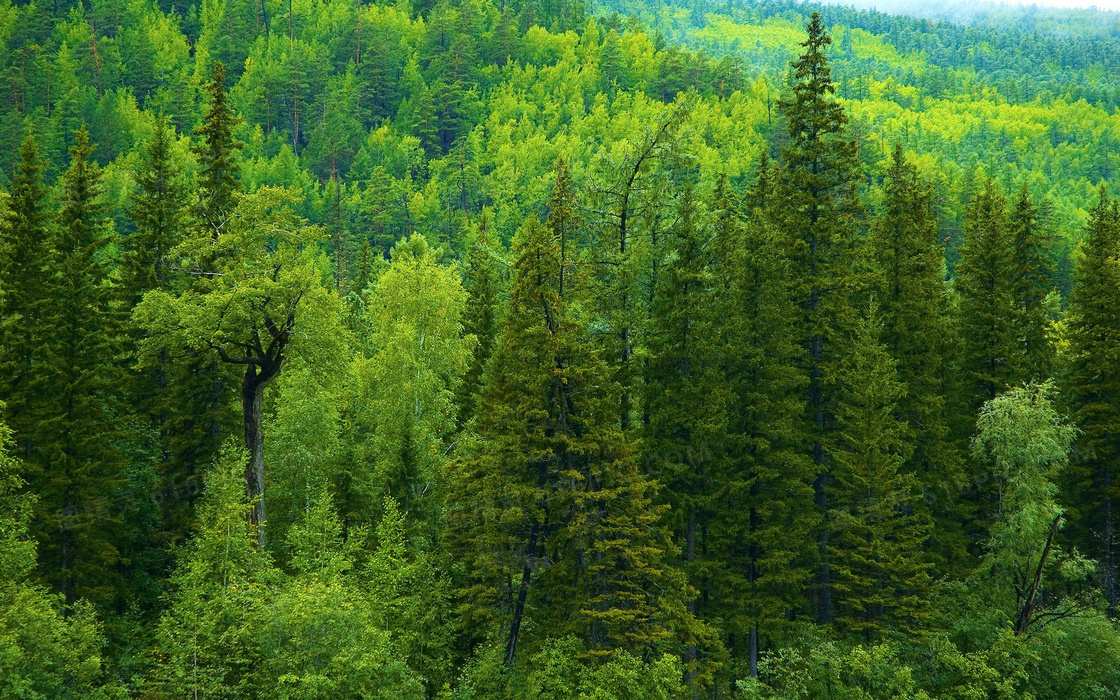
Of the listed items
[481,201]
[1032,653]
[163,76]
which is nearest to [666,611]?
[1032,653]

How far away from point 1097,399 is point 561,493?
2100 centimetres

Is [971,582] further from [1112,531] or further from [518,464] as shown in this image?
[518,464]

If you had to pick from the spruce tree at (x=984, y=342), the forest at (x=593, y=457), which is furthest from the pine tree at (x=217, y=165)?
the spruce tree at (x=984, y=342)

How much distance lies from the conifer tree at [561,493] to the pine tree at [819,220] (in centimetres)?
767

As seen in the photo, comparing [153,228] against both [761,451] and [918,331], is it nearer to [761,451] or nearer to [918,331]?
[761,451]

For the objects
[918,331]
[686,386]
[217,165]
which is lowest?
[686,386]

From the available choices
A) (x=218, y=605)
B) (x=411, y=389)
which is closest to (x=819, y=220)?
(x=411, y=389)

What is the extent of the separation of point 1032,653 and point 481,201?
325 ft

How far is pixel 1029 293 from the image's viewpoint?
34719mm

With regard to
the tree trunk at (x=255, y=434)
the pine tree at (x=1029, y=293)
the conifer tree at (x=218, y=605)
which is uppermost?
the pine tree at (x=1029, y=293)

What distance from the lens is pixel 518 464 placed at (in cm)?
2572

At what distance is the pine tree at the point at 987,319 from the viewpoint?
3312 centimetres

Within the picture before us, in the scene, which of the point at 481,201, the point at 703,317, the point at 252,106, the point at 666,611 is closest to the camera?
the point at 666,611

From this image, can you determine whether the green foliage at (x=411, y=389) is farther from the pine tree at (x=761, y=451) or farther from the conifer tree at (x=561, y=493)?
the pine tree at (x=761, y=451)
